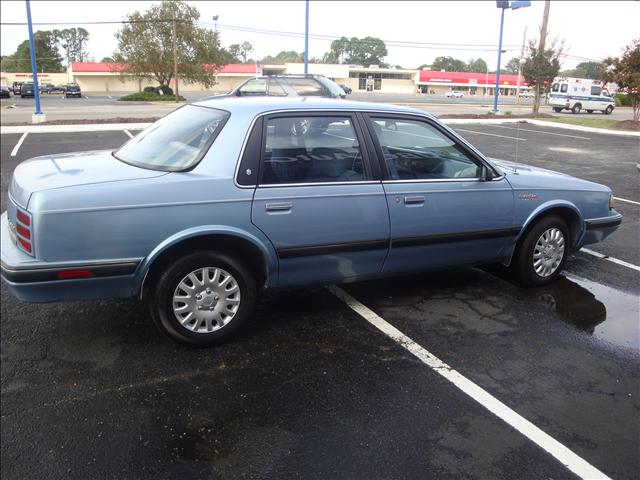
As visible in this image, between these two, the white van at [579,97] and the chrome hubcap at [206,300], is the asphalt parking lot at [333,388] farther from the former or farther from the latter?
the white van at [579,97]

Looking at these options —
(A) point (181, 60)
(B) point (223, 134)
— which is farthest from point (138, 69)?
(B) point (223, 134)

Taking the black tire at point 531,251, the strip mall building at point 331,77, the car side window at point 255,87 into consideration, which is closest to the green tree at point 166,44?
the strip mall building at point 331,77

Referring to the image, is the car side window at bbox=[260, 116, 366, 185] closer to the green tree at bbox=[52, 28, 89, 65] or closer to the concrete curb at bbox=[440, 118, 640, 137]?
the concrete curb at bbox=[440, 118, 640, 137]

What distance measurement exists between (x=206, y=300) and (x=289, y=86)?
12268 millimetres

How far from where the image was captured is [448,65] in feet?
281

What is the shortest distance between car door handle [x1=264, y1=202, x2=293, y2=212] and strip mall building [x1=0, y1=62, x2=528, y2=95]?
227 ft

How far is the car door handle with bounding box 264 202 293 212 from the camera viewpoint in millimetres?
3586

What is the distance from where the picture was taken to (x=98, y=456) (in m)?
2.56

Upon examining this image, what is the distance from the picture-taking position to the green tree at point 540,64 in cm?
2919

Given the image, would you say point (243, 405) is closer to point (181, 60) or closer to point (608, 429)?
point (608, 429)

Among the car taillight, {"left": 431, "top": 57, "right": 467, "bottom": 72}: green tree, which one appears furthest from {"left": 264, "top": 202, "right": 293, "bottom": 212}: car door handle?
{"left": 431, "top": 57, "right": 467, "bottom": 72}: green tree

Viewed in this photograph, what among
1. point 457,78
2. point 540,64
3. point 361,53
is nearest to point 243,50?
point 361,53

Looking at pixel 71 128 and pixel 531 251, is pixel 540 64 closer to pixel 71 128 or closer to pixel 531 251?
pixel 71 128

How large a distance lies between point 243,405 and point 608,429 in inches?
79.0
